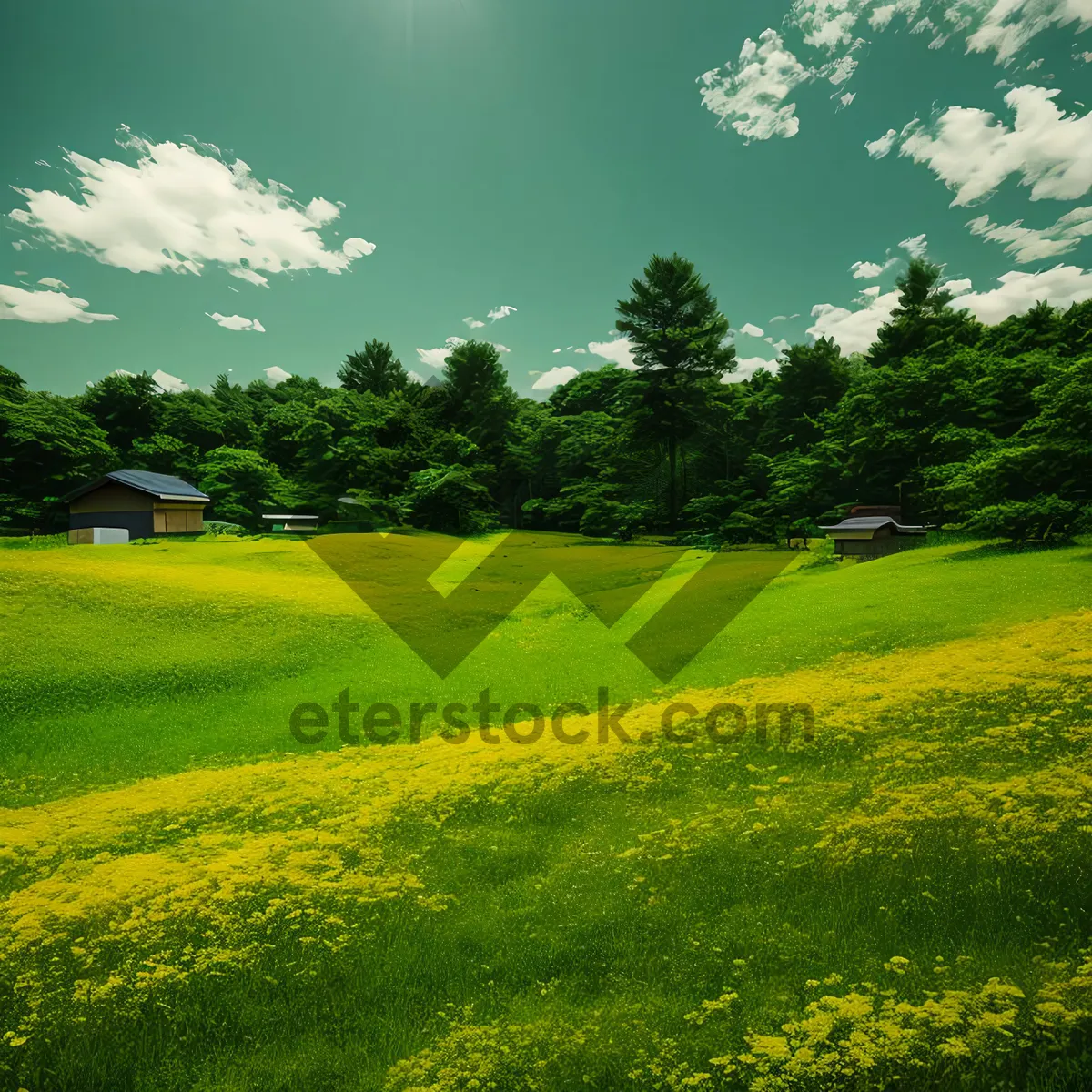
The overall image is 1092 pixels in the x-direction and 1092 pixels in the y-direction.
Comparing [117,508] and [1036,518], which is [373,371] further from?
[1036,518]

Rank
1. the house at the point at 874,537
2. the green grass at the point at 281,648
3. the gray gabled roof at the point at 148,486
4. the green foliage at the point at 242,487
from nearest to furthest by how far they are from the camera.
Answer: the green grass at the point at 281,648 → the house at the point at 874,537 → the gray gabled roof at the point at 148,486 → the green foliage at the point at 242,487

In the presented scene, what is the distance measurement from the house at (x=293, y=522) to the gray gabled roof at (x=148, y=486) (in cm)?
1067

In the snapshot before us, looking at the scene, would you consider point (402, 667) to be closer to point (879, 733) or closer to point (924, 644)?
point (879, 733)

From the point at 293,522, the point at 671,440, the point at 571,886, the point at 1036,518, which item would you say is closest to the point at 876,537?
the point at 1036,518

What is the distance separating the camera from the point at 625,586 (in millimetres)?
31359

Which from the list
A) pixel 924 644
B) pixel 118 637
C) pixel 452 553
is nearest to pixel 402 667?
pixel 118 637

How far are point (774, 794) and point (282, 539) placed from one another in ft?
118

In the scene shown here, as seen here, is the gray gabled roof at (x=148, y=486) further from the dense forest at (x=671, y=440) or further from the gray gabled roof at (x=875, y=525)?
the gray gabled roof at (x=875, y=525)

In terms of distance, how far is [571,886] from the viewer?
7508 millimetres

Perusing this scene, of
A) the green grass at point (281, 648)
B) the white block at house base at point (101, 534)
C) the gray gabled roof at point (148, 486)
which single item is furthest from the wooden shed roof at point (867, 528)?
the white block at house base at point (101, 534)

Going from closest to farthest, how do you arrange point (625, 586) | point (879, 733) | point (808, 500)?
1. point (879, 733)
2. point (625, 586)
3. point (808, 500)

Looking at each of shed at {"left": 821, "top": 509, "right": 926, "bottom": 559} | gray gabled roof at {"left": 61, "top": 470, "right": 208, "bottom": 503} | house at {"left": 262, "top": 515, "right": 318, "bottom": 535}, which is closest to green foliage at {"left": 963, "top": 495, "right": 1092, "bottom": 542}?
shed at {"left": 821, "top": 509, "right": 926, "bottom": 559}

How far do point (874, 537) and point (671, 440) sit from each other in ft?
61.6

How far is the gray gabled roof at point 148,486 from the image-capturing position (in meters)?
37.9
